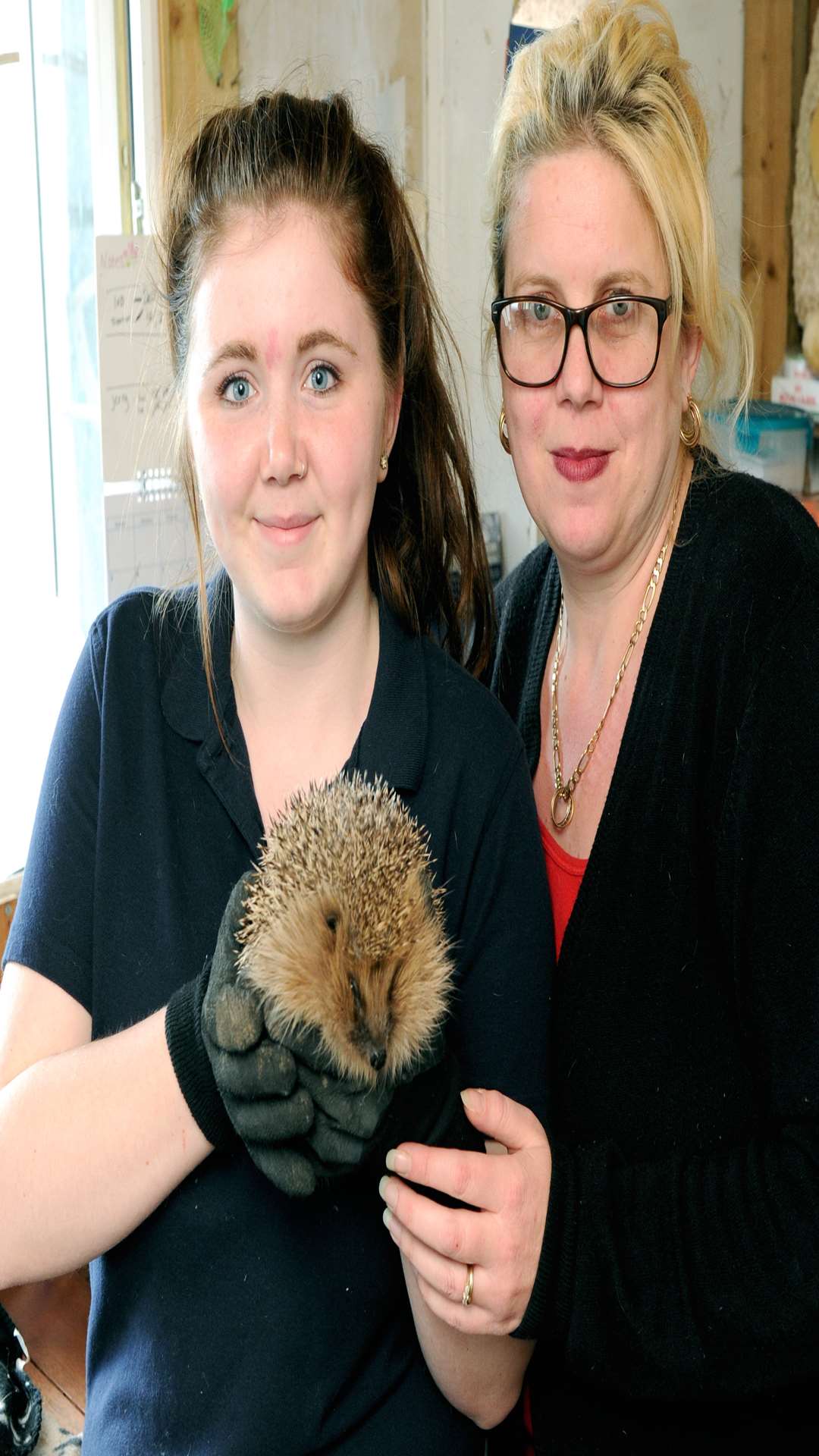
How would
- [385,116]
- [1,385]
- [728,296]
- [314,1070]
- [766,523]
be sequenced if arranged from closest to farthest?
[314,1070] < [766,523] < [728,296] < [1,385] < [385,116]

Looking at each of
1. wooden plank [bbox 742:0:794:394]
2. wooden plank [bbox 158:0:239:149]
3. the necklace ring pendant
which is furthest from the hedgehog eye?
wooden plank [bbox 742:0:794:394]

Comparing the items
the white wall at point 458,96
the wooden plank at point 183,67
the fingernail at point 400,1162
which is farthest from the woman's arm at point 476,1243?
the white wall at point 458,96

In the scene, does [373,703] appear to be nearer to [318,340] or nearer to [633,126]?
[318,340]

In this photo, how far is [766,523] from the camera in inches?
61.3

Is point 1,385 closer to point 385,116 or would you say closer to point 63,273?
point 63,273

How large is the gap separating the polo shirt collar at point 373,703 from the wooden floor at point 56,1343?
4.45 feet

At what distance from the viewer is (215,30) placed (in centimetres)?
310

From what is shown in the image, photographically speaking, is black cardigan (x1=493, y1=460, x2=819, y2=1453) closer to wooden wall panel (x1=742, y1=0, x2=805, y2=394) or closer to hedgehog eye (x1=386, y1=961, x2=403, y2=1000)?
hedgehog eye (x1=386, y1=961, x2=403, y2=1000)

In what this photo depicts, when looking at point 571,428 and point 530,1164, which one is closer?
point 530,1164

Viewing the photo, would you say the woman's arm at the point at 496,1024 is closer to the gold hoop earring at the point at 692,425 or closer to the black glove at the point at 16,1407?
the gold hoop earring at the point at 692,425

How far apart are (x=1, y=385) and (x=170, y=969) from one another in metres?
1.96

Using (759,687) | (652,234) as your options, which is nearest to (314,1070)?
(759,687)

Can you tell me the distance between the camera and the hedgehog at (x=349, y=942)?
114 centimetres

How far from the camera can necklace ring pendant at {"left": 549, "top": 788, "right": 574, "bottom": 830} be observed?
1752mm
